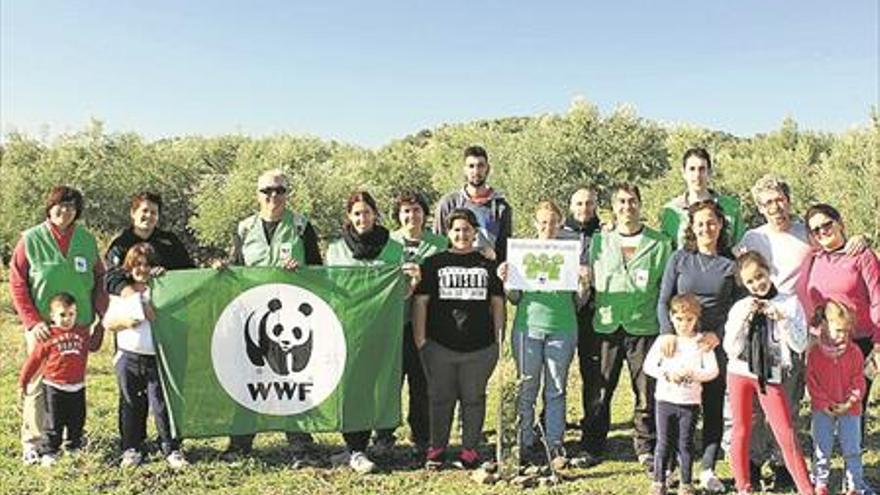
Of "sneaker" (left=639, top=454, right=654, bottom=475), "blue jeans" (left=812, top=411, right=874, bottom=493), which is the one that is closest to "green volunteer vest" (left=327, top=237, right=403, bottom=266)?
"sneaker" (left=639, top=454, right=654, bottom=475)

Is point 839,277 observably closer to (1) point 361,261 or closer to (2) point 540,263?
(2) point 540,263

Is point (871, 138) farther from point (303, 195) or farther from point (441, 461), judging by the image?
point (441, 461)

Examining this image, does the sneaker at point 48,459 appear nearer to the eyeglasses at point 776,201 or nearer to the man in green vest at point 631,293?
the man in green vest at point 631,293

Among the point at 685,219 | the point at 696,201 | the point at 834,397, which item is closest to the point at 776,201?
the point at 696,201

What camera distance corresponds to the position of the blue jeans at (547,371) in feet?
21.2

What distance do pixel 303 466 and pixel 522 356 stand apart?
1.99m

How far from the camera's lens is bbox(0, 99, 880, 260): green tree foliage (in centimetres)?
2673

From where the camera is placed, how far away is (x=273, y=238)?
263 inches

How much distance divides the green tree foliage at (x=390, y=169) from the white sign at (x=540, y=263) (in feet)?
58.4

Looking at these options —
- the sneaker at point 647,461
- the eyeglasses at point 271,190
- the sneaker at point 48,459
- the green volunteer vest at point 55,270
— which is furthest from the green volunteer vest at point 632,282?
the sneaker at point 48,459

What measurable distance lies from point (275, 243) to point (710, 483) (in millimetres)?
3771

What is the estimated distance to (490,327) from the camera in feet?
21.1

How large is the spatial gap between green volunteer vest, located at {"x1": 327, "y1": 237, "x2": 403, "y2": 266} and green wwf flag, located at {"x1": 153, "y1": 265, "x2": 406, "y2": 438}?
14 centimetres

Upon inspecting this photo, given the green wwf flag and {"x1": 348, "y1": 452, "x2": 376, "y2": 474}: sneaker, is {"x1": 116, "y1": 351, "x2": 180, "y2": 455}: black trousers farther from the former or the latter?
{"x1": 348, "y1": 452, "x2": 376, "y2": 474}: sneaker
